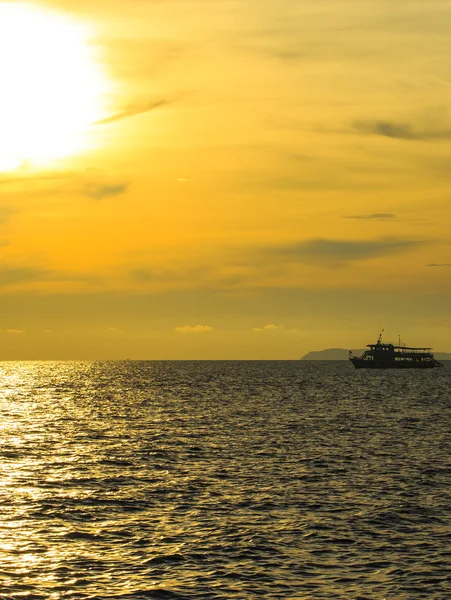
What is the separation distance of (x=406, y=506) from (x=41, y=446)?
131 feet

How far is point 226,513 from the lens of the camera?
43.1 m

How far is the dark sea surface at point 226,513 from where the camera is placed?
31.3 metres

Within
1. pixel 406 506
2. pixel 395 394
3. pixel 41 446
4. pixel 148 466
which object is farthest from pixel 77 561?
pixel 395 394

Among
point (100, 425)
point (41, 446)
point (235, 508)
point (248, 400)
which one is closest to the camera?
point (235, 508)

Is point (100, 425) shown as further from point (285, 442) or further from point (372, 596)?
point (372, 596)

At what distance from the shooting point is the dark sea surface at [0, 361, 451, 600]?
31.3 m

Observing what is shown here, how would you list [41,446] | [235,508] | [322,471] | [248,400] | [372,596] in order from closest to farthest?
[372,596] < [235,508] < [322,471] < [41,446] < [248,400]

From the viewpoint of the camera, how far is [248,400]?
14375 centimetres

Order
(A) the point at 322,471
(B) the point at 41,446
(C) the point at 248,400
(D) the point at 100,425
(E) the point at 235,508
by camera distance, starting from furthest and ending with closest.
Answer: (C) the point at 248,400, (D) the point at 100,425, (B) the point at 41,446, (A) the point at 322,471, (E) the point at 235,508

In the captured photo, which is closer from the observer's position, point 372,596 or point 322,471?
point 372,596

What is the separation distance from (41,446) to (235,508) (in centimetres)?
3471

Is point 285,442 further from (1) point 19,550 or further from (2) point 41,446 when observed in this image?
(1) point 19,550

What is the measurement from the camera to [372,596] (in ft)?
Result: 96.8

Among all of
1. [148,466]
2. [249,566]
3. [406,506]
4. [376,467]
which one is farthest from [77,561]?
[376,467]
